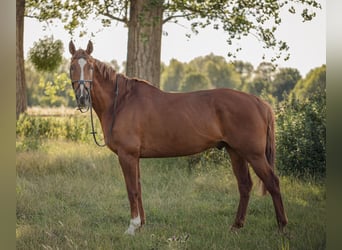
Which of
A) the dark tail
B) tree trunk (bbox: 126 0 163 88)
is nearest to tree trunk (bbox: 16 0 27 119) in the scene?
tree trunk (bbox: 126 0 163 88)

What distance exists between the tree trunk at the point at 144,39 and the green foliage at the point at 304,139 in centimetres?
162

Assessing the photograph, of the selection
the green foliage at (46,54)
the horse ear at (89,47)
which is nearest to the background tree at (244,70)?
the green foliage at (46,54)

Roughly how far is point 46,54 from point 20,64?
0.36m

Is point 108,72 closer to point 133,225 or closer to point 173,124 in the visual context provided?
point 173,124

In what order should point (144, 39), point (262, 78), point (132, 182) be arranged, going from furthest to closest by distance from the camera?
1. point (262, 78)
2. point (144, 39)
3. point (132, 182)

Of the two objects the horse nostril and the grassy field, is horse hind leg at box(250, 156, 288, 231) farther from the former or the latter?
the horse nostril

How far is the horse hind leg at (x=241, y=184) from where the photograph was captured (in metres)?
3.86

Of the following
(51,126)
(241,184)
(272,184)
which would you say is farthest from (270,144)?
(51,126)

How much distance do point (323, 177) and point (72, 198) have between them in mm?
2602

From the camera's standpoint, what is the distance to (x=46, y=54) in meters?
5.55

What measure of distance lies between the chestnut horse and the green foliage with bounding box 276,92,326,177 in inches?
36.7

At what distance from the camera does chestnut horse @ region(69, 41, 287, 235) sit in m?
3.68

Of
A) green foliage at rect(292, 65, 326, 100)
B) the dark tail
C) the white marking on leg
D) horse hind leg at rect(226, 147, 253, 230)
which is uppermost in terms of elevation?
green foliage at rect(292, 65, 326, 100)

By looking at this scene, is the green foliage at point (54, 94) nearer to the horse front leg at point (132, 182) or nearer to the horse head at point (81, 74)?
the horse head at point (81, 74)
